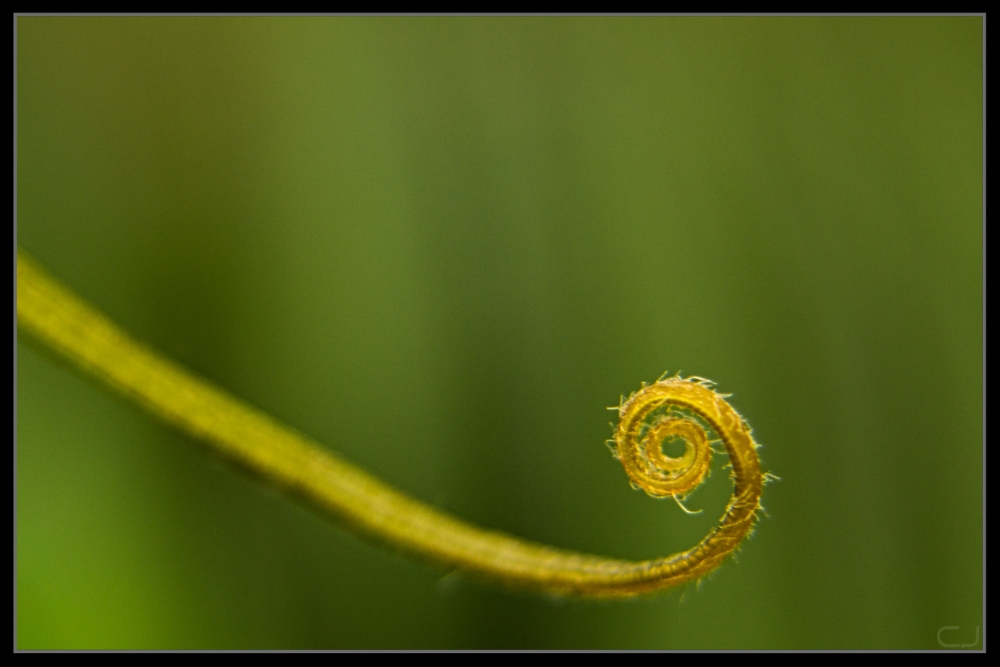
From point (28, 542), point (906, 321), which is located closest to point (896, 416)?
point (906, 321)

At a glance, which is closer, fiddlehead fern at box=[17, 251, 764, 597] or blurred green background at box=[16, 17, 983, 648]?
fiddlehead fern at box=[17, 251, 764, 597]

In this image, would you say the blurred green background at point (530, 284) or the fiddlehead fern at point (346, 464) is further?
the blurred green background at point (530, 284)

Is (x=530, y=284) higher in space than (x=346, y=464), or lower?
higher

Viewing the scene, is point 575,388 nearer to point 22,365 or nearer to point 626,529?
point 626,529

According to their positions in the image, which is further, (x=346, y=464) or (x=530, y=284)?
(x=530, y=284)
